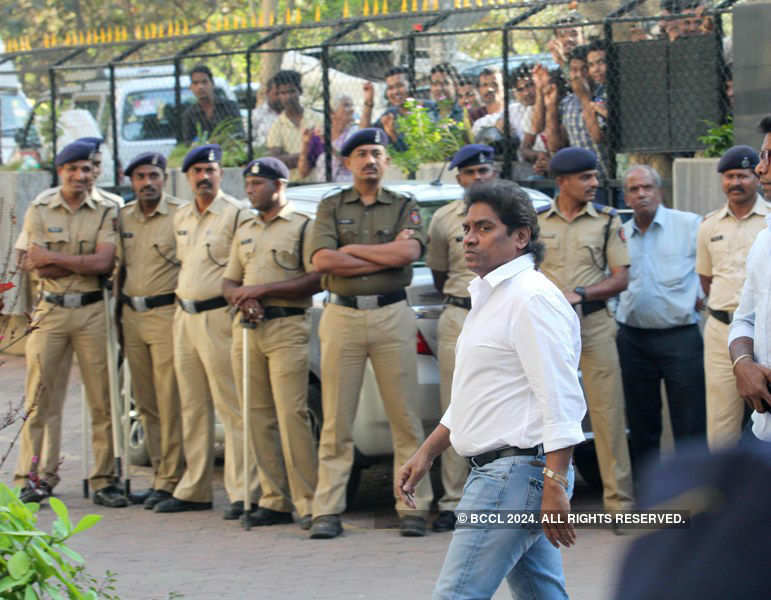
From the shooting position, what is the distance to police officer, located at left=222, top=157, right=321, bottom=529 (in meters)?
7.69

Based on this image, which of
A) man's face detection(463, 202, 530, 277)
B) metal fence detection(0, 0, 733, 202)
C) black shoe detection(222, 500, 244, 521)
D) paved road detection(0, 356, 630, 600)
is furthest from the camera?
metal fence detection(0, 0, 733, 202)

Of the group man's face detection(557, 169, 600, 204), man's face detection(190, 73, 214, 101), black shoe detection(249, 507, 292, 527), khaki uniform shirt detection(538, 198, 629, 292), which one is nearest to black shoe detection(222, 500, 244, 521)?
black shoe detection(249, 507, 292, 527)

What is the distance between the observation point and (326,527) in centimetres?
744

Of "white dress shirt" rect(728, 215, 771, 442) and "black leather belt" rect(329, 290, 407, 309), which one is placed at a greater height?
"white dress shirt" rect(728, 215, 771, 442)

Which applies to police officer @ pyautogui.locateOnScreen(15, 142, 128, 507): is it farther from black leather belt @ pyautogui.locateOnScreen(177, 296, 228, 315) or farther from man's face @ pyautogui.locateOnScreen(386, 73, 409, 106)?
man's face @ pyautogui.locateOnScreen(386, 73, 409, 106)

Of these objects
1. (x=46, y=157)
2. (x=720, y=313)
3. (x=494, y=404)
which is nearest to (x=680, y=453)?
(x=494, y=404)

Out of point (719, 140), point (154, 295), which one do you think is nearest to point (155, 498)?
point (154, 295)

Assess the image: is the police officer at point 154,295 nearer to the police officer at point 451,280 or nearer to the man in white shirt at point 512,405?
the police officer at point 451,280

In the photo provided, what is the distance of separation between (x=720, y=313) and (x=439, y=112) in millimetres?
5379

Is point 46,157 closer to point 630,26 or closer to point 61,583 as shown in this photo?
point 630,26

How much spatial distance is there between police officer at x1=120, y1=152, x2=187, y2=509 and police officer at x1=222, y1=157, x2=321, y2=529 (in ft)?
2.48

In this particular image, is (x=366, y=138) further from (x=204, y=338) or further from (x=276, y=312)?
(x=204, y=338)

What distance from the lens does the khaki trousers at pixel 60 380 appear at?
8500 millimetres

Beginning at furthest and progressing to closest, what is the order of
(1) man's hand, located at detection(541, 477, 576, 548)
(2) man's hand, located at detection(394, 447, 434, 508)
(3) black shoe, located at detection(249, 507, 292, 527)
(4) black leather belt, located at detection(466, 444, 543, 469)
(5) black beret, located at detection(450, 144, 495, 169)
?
(3) black shoe, located at detection(249, 507, 292, 527)
(5) black beret, located at detection(450, 144, 495, 169)
(2) man's hand, located at detection(394, 447, 434, 508)
(4) black leather belt, located at detection(466, 444, 543, 469)
(1) man's hand, located at detection(541, 477, 576, 548)
